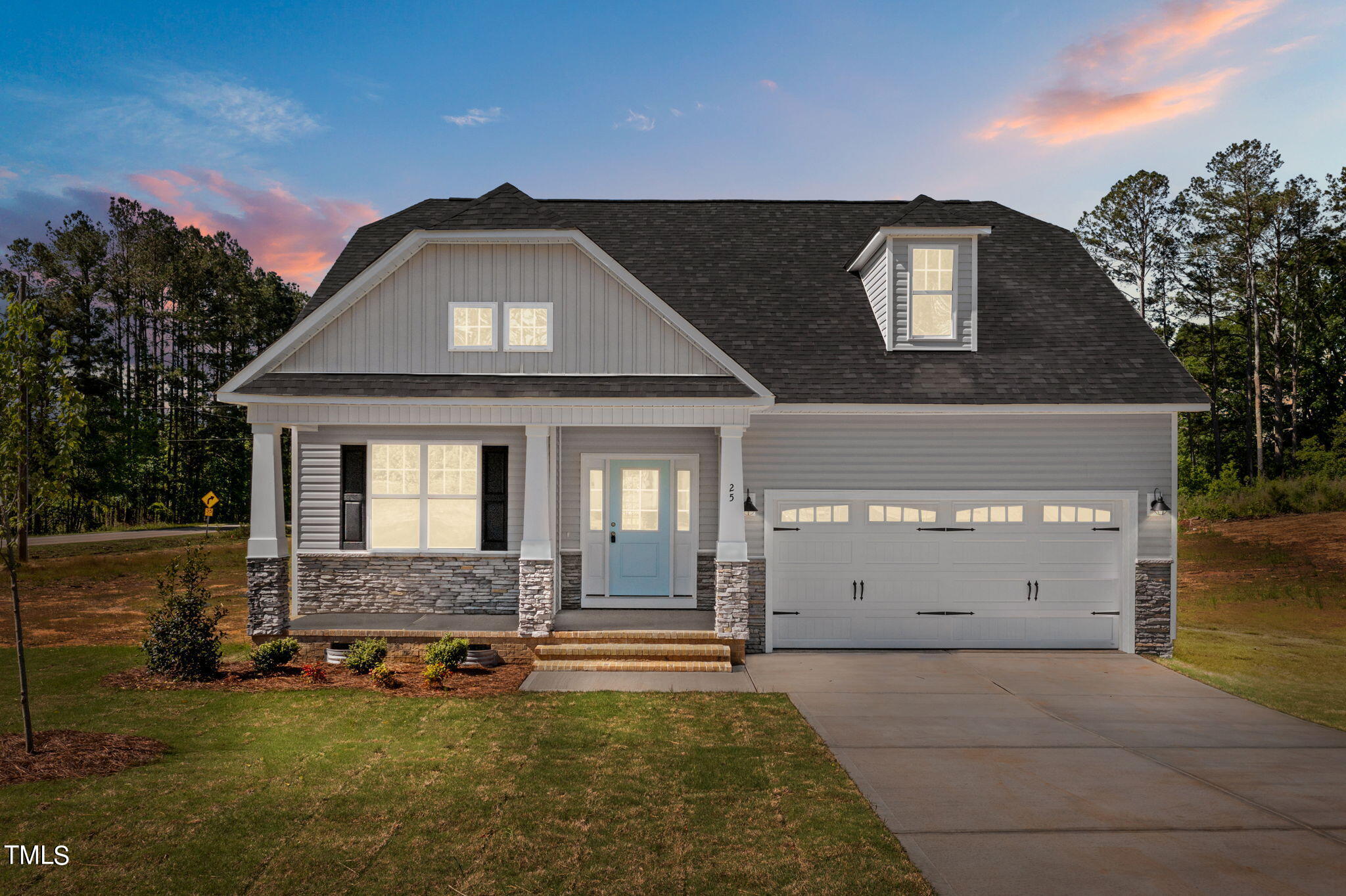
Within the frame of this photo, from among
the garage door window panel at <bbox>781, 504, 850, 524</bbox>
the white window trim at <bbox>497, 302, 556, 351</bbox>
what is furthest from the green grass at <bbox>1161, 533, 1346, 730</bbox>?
the white window trim at <bbox>497, 302, 556, 351</bbox>

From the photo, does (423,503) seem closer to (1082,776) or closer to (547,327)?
(547,327)

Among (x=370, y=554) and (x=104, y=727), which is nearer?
(x=104, y=727)

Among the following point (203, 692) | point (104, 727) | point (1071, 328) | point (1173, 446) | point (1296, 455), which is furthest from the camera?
point (1296, 455)

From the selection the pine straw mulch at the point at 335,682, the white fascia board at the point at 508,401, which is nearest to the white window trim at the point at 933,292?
the white fascia board at the point at 508,401

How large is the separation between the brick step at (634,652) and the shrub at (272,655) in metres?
3.20

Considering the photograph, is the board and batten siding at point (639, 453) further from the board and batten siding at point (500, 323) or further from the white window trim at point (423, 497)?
the board and batten siding at point (500, 323)

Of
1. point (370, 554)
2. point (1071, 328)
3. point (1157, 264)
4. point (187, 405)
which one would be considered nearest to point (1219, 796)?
point (1071, 328)

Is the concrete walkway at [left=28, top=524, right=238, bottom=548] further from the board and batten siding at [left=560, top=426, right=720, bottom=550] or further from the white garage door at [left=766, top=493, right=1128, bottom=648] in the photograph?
the white garage door at [left=766, top=493, right=1128, bottom=648]

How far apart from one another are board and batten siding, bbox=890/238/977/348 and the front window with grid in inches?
285

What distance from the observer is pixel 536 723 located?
26.0ft

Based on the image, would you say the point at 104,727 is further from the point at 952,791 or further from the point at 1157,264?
the point at 1157,264

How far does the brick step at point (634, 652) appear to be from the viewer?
10.5 meters

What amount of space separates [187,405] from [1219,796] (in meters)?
49.2

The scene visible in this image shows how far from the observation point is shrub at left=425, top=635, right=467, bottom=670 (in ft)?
31.8
